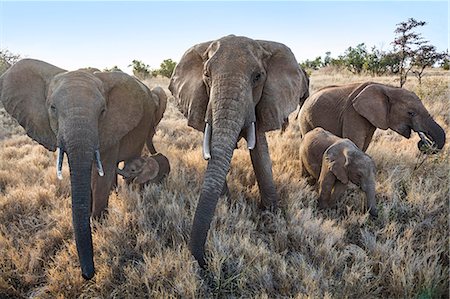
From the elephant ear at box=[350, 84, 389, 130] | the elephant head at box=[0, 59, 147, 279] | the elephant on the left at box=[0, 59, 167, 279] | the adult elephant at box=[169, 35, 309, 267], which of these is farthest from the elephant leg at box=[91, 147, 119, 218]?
the elephant ear at box=[350, 84, 389, 130]

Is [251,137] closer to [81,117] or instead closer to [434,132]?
[81,117]

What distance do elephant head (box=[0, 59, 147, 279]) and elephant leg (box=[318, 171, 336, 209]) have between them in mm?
2443

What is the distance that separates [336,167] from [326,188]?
0.34 m

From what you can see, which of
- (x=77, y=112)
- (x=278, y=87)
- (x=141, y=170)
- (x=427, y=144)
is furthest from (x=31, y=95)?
(x=427, y=144)

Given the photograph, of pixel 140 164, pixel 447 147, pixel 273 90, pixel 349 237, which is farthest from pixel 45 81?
pixel 447 147

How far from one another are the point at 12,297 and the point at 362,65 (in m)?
22.9

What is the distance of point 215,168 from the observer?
10.8 ft

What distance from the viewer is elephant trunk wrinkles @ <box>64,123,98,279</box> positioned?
3.18 metres

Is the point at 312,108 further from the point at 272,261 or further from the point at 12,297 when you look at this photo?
the point at 12,297

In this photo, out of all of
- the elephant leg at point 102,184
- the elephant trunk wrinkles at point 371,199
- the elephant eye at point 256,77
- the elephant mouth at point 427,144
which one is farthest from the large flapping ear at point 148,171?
the elephant mouth at point 427,144

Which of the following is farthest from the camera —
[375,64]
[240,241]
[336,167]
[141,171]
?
[375,64]

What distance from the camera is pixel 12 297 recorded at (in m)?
3.32

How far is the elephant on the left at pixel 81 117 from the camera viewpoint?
3307 mm

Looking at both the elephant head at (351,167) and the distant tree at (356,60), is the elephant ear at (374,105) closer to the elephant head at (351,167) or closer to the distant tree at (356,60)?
the elephant head at (351,167)
